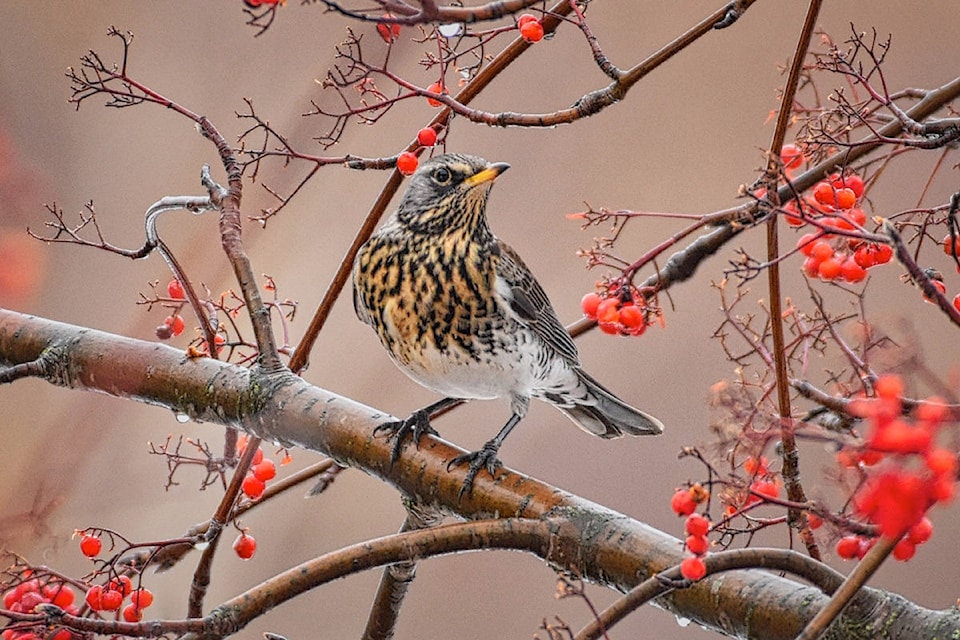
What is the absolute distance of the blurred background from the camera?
114 inches

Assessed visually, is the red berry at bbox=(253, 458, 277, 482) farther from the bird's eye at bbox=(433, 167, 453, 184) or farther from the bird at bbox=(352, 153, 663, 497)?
the bird's eye at bbox=(433, 167, 453, 184)

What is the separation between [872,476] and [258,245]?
2450 millimetres

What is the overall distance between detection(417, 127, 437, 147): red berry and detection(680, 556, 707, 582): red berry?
675 millimetres

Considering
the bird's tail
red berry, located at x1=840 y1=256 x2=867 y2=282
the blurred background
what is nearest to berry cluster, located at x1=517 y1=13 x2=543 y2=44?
red berry, located at x1=840 y1=256 x2=867 y2=282

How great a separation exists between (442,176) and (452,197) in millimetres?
59

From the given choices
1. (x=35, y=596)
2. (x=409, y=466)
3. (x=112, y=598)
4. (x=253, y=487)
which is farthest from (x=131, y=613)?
(x=409, y=466)

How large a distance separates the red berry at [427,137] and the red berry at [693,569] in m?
0.68

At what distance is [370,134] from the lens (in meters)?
3.27

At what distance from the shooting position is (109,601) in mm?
1349

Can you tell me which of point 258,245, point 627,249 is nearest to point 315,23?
point 258,245

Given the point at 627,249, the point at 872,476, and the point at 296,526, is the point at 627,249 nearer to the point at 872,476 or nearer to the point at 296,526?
the point at 296,526

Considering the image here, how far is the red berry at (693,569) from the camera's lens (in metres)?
0.90

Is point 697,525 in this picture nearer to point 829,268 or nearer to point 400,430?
point 829,268

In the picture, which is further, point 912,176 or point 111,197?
point 111,197
